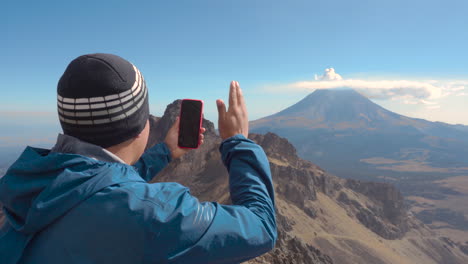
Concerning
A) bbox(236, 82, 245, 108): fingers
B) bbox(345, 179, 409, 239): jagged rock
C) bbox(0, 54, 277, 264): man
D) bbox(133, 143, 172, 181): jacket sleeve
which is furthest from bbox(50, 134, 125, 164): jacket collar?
bbox(345, 179, 409, 239): jagged rock

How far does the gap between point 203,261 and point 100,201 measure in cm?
52

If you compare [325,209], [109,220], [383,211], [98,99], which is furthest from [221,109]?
[383,211]

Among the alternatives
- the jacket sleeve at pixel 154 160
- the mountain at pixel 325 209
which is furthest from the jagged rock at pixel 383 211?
the jacket sleeve at pixel 154 160

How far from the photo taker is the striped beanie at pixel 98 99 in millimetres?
1556

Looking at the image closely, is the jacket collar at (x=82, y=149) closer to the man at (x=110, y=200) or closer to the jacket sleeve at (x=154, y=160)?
the man at (x=110, y=200)

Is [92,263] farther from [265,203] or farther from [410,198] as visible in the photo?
[410,198]

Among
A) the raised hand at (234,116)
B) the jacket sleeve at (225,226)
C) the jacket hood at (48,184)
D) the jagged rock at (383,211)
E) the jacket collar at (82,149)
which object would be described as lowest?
the jagged rock at (383,211)

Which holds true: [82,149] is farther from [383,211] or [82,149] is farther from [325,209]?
[383,211]

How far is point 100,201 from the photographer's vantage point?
128 cm

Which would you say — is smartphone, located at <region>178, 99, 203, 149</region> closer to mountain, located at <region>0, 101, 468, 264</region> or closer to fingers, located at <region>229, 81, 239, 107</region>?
fingers, located at <region>229, 81, 239, 107</region>

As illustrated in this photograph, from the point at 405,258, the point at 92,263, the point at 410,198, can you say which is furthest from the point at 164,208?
the point at 410,198

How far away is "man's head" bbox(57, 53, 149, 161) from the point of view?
156 cm

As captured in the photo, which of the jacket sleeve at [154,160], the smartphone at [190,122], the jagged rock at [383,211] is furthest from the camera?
the jagged rock at [383,211]

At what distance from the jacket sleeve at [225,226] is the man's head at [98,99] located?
1.77 ft
